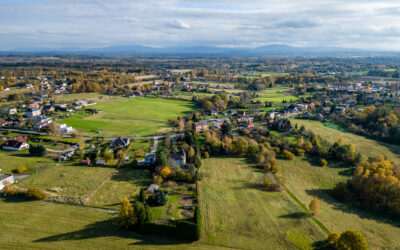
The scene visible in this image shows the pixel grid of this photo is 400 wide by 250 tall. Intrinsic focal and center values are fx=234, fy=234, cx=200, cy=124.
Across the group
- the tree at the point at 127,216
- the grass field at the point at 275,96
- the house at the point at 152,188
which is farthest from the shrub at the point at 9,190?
the grass field at the point at 275,96

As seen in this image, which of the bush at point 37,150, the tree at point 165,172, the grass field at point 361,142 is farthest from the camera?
the grass field at point 361,142

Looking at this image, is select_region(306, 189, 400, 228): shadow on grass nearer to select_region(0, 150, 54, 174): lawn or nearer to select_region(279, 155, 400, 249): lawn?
select_region(279, 155, 400, 249): lawn

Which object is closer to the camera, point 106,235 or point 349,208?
point 106,235

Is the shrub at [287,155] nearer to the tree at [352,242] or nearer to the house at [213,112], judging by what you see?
the tree at [352,242]

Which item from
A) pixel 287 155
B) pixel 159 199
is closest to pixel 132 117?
pixel 159 199

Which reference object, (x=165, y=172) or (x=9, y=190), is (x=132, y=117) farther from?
(x=9, y=190)

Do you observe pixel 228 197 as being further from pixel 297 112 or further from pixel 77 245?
pixel 297 112

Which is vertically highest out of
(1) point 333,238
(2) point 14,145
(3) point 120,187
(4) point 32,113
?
(4) point 32,113

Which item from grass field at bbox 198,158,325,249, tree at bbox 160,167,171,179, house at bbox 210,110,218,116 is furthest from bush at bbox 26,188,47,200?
house at bbox 210,110,218,116
